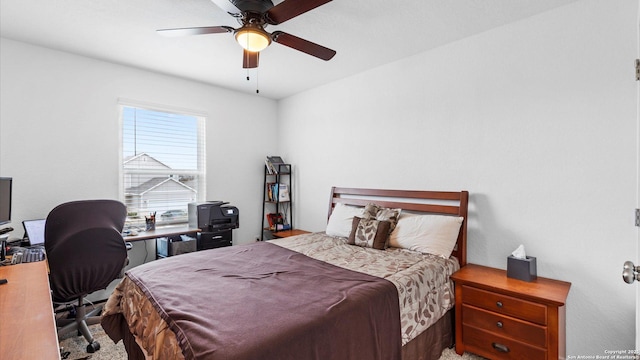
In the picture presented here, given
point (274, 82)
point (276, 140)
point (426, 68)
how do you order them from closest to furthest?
point (426, 68), point (274, 82), point (276, 140)

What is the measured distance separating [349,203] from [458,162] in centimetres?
133

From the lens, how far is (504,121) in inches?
98.0

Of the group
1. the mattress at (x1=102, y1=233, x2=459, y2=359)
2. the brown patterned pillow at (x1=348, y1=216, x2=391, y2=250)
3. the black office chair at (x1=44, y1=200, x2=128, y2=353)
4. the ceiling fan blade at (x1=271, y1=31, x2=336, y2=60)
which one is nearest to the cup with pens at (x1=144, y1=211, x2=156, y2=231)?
the black office chair at (x1=44, y1=200, x2=128, y2=353)

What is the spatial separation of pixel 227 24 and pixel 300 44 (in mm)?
713

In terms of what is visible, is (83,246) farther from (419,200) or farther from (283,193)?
(419,200)

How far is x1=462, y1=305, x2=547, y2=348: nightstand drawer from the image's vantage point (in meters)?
1.91

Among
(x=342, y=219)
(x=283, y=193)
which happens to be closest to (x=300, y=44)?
(x=342, y=219)

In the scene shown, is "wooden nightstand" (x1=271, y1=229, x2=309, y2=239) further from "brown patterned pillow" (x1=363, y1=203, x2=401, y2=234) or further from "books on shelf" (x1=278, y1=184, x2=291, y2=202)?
"brown patterned pillow" (x1=363, y1=203, x2=401, y2=234)

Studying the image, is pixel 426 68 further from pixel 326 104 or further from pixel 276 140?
pixel 276 140

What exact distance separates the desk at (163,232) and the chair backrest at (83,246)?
0.47 metres

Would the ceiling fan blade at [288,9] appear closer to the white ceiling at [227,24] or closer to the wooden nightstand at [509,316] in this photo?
the white ceiling at [227,24]

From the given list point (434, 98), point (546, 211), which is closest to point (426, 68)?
point (434, 98)

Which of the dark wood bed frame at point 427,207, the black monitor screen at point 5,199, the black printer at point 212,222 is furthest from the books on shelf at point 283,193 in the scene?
the black monitor screen at point 5,199

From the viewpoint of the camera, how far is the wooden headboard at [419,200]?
263 centimetres
